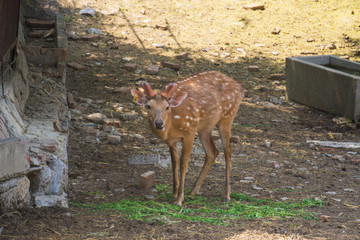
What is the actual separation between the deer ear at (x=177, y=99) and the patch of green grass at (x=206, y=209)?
1126 millimetres

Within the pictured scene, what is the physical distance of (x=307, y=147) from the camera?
9.28 metres

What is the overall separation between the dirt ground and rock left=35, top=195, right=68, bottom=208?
0.30 feet

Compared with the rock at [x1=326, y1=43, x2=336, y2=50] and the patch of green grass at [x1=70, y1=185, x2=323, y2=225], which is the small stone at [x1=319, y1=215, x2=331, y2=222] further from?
the rock at [x1=326, y1=43, x2=336, y2=50]

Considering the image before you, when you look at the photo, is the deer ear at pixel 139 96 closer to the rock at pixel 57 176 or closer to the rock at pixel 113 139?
the rock at pixel 57 176

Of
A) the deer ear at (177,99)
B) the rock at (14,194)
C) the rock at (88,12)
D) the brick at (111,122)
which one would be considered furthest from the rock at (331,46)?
the rock at (14,194)

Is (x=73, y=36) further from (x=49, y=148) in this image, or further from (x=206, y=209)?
(x=206, y=209)

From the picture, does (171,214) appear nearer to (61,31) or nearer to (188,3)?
(61,31)

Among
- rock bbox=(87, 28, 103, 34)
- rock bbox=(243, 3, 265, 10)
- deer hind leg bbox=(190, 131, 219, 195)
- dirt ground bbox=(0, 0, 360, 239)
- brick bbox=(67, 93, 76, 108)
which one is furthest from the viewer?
rock bbox=(243, 3, 265, 10)

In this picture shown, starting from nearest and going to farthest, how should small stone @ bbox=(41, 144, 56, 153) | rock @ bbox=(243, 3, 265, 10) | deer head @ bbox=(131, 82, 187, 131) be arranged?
1. deer head @ bbox=(131, 82, 187, 131)
2. small stone @ bbox=(41, 144, 56, 153)
3. rock @ bbox=(243, 3, 265, 10)

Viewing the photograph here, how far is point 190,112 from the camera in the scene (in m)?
6.59

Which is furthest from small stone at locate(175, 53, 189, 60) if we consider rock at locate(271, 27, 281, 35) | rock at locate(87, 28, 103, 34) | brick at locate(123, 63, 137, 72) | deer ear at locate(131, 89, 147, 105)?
deer ear at locate(131, 89, 147, 105)

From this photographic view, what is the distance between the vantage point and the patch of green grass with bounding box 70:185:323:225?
18.7ft

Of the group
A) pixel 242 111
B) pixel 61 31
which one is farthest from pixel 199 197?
pixel 61 31

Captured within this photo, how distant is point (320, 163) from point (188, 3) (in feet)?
30.2
